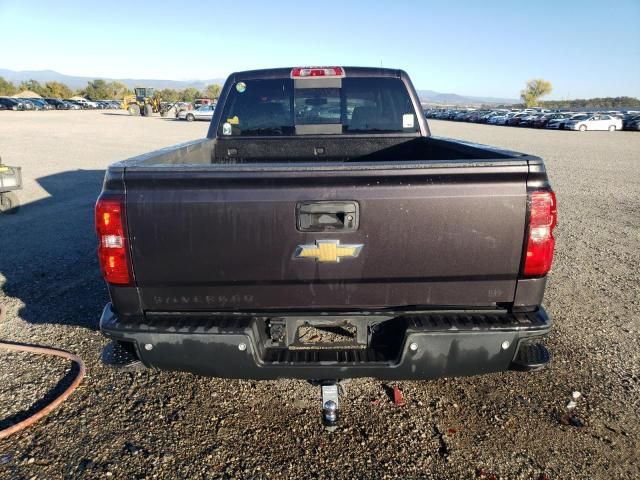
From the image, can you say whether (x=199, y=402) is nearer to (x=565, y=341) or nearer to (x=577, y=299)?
(x=565, y=341)

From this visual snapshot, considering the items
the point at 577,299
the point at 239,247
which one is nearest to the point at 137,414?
the point at 239,247

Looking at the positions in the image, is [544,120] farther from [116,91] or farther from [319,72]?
[116,91]

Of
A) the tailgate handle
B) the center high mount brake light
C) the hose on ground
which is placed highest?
the center high mount brake light

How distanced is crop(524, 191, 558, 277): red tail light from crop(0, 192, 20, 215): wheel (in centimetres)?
823

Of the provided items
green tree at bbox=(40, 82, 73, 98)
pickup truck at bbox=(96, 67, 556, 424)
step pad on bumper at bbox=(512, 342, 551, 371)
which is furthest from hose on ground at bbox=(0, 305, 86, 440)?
green tree at bbox=(40, 82, 73, 98)

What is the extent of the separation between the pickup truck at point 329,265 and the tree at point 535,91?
150 metres

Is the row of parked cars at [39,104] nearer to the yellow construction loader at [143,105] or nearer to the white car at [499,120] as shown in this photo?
the yellow construction loader at [143,105]

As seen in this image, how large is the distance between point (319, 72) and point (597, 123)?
4150cm

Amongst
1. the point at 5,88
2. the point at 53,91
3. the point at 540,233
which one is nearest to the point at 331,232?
the point at 540,233

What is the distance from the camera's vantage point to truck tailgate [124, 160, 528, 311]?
2.12 metres

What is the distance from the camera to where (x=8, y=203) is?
7457 mm

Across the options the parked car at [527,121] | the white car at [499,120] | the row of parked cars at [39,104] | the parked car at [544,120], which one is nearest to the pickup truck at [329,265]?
the parked car at [544,120]

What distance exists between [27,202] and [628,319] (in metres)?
9.58

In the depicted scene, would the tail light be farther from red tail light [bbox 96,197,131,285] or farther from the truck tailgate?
red tail light [bbox 96,197,131,285]
